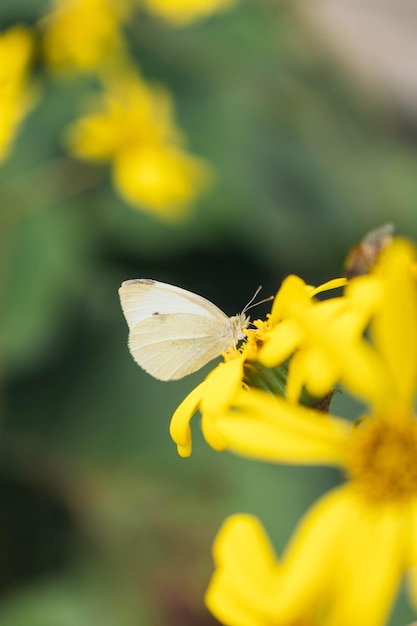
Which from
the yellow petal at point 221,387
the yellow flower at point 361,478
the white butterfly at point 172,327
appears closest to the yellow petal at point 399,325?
the yellow flower at point 361,478

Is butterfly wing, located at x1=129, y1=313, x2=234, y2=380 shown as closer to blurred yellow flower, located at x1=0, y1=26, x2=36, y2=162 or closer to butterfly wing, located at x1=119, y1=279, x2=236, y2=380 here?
butterfly wing, located at x1=119, y1=279, x2=236, y2=380

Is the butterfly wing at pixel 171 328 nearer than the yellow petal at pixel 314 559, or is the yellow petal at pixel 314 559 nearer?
the yellow petal at pixel 314 559

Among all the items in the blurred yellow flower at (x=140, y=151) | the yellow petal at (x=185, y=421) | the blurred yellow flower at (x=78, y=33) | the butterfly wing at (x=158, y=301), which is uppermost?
the blurred yellow flower at (x=78, y=33)

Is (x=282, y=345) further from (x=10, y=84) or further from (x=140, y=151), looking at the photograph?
(x=140, y=151)

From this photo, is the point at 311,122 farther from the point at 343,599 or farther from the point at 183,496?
the point at 343,599

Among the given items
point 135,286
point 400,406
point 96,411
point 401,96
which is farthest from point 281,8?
point 400,406

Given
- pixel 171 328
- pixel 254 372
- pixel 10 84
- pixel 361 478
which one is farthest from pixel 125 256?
pixel 361 478

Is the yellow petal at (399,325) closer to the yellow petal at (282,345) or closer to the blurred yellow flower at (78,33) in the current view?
the yellow petal at (282,345)

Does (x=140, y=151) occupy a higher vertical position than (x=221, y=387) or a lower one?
higher
